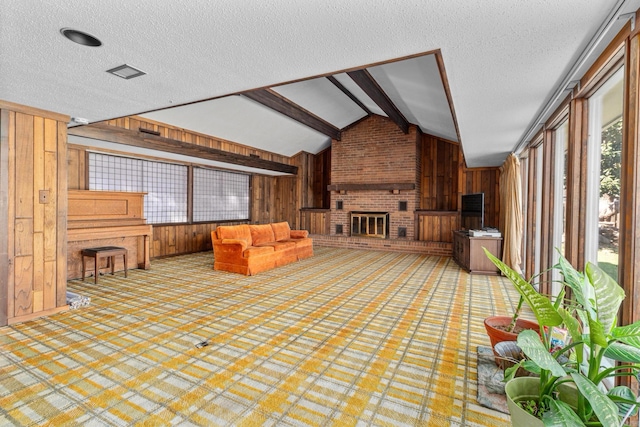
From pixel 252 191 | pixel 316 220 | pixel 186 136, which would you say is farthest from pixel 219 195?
pixel 316 220

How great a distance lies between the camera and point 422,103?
5.45 m

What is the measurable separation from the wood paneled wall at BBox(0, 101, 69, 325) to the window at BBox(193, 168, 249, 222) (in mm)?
4080

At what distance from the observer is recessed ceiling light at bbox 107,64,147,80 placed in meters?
2.12

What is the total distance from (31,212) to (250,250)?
2.74 metres

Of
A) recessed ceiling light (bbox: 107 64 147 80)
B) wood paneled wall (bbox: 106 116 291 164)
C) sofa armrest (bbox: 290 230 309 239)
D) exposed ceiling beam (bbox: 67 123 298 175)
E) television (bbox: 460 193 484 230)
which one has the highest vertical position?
wood paneled wall (bbox: 106 116 291 164)

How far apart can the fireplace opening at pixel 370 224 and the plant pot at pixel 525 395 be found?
6.91 metres

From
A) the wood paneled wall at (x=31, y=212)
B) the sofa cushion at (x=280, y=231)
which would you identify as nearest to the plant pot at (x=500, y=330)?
the wood paneled wall at (x=31, y=212)

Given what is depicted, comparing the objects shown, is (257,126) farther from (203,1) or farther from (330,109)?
(203,1)

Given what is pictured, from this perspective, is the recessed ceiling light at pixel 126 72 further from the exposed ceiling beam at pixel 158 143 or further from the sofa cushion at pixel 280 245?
the sofa cushion at pixel 280 245

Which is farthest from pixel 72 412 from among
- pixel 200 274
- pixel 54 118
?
pixel 200 274

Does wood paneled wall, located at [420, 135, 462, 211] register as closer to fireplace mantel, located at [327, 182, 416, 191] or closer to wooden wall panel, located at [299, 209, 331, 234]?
fireplace mantel, located at [327, 182, 416, 191]

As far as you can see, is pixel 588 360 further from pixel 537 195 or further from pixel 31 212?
pixel 31 212

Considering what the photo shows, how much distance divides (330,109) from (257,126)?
180 cm

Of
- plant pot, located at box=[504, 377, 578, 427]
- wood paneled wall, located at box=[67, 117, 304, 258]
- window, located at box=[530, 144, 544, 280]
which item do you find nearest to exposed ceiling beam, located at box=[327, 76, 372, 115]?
wood paneled wall, located at box=[67, 117, 304, 258]
